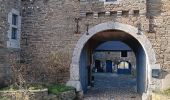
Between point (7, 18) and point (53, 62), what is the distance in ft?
7.72

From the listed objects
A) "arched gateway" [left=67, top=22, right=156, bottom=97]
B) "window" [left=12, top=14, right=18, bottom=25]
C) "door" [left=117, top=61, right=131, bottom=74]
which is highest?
"window" [left=12, top=14, right=18, bottom=25]

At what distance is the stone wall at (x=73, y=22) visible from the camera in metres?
10.4

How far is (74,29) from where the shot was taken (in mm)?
11094

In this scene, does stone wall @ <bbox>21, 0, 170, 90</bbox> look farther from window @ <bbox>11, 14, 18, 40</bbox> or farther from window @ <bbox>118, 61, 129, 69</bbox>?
window @ <bbox>118, 61, 129, 69</bbox>

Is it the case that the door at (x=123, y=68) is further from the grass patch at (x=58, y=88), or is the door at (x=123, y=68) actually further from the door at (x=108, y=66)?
the grass patch at (x=58, y=88)

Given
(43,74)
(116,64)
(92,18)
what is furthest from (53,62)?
(116,64)

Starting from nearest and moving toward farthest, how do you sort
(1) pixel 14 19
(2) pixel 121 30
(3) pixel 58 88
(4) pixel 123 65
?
(3) pixel 58 88 → (2) pixel 121 30 → (1) pixel 14 19 → (4) pixel 123 65

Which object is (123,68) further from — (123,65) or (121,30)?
(121,30)

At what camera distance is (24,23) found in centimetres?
1159

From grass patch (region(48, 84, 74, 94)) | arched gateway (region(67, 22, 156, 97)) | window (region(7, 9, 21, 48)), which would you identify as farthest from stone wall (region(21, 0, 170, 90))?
grass patch (region(48, 84, 74, 94))

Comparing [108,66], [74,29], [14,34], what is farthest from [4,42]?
[108,66]

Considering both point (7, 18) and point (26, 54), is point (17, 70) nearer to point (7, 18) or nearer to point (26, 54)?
point (26, 54)

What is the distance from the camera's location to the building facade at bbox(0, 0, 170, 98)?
405 inches

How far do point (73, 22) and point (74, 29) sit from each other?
0.28 metres
